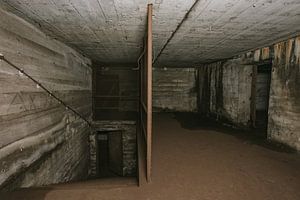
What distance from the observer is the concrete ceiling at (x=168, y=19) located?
6.35 feet

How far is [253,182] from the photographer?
221cm

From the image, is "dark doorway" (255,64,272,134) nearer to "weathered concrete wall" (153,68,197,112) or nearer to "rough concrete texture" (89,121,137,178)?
"weathered concrete wall" (153,68,197,112)

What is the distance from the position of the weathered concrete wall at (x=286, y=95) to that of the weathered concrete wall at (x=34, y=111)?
4247 millimetres

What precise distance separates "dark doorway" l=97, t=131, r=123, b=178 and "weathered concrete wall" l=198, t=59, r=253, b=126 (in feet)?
12.3

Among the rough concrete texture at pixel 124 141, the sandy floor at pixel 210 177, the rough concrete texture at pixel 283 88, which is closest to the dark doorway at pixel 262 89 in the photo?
the rough concrete texture at pixel 283 88

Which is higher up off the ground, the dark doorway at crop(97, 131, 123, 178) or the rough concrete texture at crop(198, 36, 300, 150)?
the rough concrete texture at crop(198, 36, 300, 150)

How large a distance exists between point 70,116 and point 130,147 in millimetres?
3326

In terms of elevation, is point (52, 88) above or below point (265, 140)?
above

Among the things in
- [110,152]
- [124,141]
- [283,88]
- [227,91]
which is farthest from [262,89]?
[110,152]

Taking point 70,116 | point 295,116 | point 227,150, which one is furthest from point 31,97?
point 295,116

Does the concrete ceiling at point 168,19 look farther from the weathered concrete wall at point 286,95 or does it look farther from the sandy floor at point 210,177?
the sandy floor at point 210,177

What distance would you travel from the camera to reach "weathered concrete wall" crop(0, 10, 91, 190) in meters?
2.01

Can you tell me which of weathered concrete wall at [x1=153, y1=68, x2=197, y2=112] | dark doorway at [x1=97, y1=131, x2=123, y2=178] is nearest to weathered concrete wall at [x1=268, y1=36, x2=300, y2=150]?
weathered concrete wall at [x1=153, y1=68, x2=197, y2=112]

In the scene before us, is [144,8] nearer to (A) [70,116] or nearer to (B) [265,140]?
(A) [70,116]
